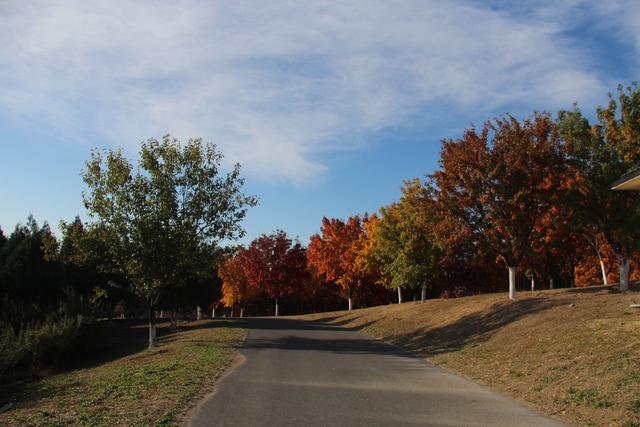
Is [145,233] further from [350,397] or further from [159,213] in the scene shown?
[350,397]

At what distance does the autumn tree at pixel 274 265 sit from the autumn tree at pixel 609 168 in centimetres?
3347

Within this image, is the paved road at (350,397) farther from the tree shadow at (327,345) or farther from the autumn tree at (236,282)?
the autumn tree at (236,282)

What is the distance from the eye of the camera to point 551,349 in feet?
42.8

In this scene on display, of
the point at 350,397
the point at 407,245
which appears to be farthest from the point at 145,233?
the point at 407,245

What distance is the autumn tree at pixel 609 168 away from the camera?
21516mm

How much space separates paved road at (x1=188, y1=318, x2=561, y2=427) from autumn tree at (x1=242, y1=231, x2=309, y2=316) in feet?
122

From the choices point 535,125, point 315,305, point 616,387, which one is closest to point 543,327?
point 616,387

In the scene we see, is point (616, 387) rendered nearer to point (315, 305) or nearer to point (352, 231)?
point (352, 231)

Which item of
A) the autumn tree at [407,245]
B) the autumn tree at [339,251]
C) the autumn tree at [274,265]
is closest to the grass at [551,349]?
the autumn tree at [407,245]

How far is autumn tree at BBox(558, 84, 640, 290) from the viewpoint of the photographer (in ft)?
70.6

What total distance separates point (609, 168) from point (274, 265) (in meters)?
35.6

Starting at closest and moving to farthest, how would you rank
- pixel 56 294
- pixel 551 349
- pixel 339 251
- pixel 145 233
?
pixel 551 349 → pixel 145 233 → pixel 56 294 → pixel 339 251

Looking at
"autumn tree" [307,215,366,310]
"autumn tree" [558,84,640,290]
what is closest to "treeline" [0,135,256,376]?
"autumn tree" [558,84,640,290]

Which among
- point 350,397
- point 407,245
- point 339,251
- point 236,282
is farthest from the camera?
point 236,282
